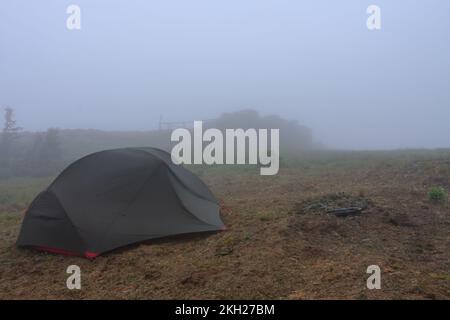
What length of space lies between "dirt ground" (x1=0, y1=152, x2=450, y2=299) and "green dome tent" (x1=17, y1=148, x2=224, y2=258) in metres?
0.24

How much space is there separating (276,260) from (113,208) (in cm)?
333

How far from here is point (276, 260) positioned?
606 centimetres

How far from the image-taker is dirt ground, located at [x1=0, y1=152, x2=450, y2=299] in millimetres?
5203

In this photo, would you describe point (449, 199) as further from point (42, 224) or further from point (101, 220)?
point (42, 224)

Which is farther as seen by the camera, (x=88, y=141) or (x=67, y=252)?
(x=88, y=141)

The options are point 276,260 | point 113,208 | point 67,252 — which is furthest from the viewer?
point 113,208

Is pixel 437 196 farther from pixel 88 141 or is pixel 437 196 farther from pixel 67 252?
pixel 88 141

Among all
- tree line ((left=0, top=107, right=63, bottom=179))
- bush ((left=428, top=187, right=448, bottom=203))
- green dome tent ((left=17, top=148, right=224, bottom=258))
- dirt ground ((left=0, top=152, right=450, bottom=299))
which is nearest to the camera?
dirt ground ((left=0, top=152, right=450, bottom=299))

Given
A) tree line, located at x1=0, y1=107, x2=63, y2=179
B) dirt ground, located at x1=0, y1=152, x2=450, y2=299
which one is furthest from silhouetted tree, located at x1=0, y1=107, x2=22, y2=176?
dirt ground, located at x1=0, y1=152, x2=450, y2=299

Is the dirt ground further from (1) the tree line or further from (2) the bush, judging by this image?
(1) the tree line

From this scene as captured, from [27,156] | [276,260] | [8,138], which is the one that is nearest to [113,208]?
[276,260]

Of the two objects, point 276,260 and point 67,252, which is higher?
point 276,260

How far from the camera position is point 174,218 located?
311 inches
